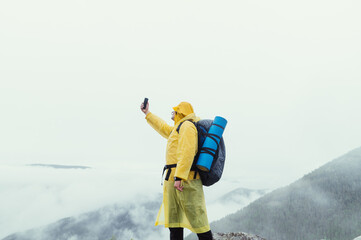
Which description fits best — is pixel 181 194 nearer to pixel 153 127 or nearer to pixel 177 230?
pixel 177 230

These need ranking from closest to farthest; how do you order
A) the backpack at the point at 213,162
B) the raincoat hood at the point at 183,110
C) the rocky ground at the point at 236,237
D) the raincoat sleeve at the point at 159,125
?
the backpack at the point at 213,162 → the raincoat hood at the point at 183,110 → the raincoat sleeve at the point at 159,125 → the rocky ground at the point at 236,237

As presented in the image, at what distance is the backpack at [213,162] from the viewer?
612 cm

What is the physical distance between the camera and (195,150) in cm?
602

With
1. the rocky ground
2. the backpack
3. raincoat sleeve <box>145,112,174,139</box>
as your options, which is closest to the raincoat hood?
the backpack

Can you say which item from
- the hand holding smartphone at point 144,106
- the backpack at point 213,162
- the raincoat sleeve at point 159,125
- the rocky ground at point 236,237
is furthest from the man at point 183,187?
the rocky ground at point 236,237

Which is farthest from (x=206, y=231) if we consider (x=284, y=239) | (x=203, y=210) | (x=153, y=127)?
(x=284, y=239)

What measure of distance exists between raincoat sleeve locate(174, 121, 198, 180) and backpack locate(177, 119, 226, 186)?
0.28 metres

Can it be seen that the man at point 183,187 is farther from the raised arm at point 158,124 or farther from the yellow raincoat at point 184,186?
the raised arm at point 158,124

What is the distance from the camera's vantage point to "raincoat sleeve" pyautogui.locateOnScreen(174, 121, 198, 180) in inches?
227

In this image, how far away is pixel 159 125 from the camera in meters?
7.30

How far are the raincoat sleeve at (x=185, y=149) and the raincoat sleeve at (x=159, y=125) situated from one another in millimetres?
1238

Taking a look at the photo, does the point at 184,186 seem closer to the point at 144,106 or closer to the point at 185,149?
the point at 185,149

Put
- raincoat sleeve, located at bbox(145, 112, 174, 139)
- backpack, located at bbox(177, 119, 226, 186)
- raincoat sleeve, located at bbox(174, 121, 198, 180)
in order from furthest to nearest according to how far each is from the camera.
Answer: raincoat sleeve, located at bbox(145, 112, 174, 139) < backpack, located at bbox(177, 119, 226, 186) < raincoat sleeve, located at bbox(174, 121, 198, 180)

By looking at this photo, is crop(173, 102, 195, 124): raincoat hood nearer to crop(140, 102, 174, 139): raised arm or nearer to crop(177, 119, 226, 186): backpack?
crop(177, 119, 226, 186): backpack
